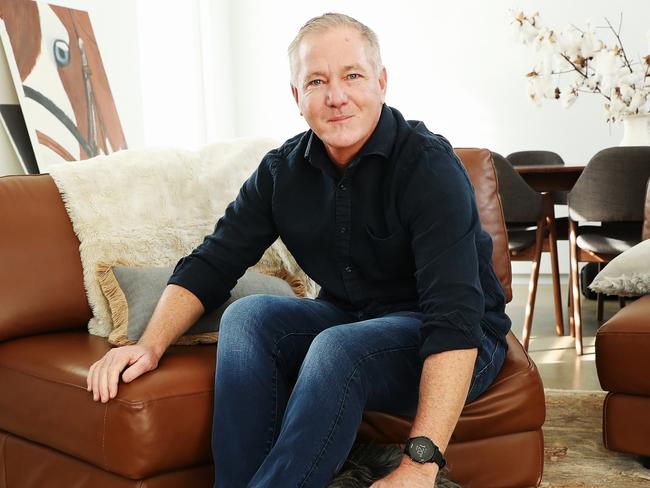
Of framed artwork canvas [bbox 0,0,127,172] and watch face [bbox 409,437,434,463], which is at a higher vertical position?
framed artwork canvas [bbox 0,0,127,172]

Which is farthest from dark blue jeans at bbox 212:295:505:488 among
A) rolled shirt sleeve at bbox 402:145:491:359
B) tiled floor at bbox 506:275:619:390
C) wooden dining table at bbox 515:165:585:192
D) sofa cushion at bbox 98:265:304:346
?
wooden dining table at bbox 515:165:585:192

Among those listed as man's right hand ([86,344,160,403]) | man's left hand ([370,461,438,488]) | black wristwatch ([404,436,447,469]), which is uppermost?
man's right hand ([86,344,160,403])

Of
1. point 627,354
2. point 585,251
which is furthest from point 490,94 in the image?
point 627,354

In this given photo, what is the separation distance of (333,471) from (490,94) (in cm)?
536

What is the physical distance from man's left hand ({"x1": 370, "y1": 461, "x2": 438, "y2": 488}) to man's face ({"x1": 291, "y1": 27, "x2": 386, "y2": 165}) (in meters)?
0.69

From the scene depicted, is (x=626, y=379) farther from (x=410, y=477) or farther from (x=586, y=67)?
(x=586, y=67)

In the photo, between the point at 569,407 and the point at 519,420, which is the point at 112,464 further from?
the point at 569,407

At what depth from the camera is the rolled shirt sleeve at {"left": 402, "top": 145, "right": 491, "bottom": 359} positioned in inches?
61.4

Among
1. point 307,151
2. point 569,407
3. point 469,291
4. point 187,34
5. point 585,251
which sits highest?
point 187,34

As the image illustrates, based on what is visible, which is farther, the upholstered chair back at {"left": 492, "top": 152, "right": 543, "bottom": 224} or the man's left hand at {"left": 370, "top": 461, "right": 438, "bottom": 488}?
the upholstered chair back at {"left": 492, "top": 152, "right": 543, "bottom": 224}

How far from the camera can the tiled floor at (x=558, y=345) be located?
3.30 metres

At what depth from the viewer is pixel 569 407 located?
2826mm

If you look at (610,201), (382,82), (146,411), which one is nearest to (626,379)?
(382,82)

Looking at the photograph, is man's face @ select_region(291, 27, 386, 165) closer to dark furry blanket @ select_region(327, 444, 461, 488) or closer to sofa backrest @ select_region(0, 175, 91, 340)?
dark furry blanket @ select_region(327, 444, 461, 488)
